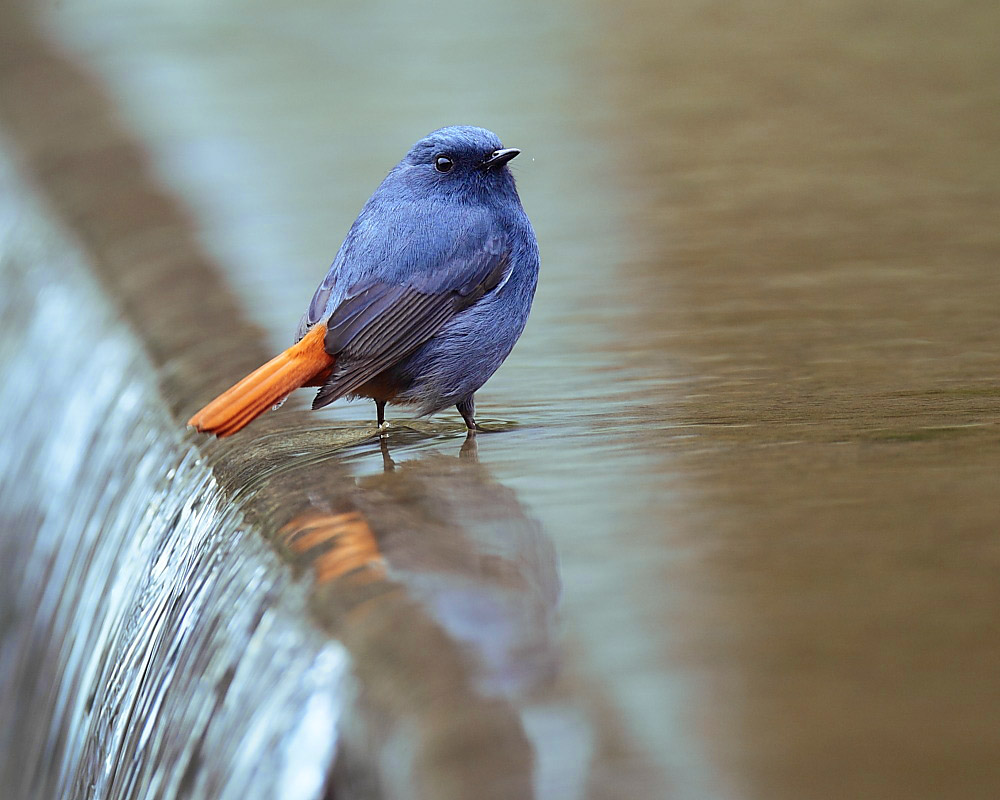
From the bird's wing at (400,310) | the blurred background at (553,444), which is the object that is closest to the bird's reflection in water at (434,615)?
the blurred background at (553,444)

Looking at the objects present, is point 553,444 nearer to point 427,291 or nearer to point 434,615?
point 427,291

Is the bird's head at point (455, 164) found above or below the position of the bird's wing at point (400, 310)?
above

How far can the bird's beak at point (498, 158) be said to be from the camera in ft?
11.0

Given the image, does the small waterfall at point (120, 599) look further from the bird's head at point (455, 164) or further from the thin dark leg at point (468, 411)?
the bird's head at point (455, 164)

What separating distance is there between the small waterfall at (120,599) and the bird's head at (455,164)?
830 millimetres

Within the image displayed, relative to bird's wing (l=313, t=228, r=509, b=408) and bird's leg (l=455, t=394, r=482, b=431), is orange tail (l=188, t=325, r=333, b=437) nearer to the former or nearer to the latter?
bird's wing (l=313, t=228, r=509, b=408)

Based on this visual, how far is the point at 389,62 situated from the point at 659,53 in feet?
4.51

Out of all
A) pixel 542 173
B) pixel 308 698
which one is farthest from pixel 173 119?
pixel 308 698

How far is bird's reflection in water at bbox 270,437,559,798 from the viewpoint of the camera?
A: 156cm

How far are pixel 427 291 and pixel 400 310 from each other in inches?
3.6

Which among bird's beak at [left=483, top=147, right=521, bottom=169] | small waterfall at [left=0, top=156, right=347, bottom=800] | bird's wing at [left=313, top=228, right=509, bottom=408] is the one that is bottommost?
small waterfall at [left=0, top=156, right=347, bottom=800]

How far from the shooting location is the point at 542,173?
18.2ft

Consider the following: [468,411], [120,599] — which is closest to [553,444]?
[468,411]

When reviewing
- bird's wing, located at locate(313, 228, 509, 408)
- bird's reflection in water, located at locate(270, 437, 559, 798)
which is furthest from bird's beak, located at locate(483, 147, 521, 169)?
bird's reflection in water, located at locate(270, 437, 559, 798)
